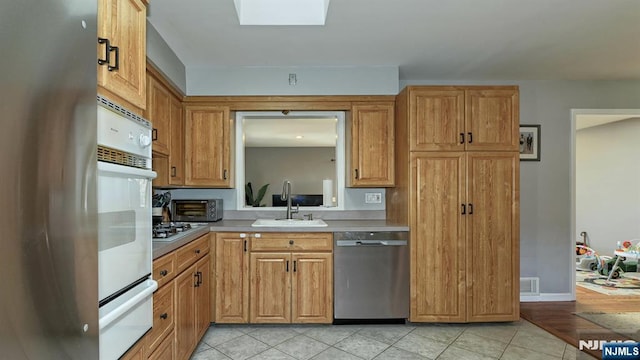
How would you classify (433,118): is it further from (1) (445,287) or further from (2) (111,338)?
(2) (111,338)

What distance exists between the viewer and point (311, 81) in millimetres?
3342

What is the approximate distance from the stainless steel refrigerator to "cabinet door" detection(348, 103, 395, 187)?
2566mm

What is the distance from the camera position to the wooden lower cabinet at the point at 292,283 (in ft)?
9.73

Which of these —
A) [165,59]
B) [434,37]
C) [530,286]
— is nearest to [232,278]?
[165,59]

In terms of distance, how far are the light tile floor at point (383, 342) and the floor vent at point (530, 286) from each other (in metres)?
0.71

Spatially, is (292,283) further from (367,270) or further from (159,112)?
(159,112)

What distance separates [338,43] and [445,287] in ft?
7.23

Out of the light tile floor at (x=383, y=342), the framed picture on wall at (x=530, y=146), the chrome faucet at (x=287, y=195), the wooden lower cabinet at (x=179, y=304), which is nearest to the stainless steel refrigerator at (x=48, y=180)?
the wooden lower cabinet at (x=179, y=304)


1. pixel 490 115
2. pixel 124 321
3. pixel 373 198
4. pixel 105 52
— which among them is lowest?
pixel 124 321

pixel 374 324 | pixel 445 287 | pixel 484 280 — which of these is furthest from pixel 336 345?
pixel 484 280

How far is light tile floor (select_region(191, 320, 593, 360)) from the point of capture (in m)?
2.52

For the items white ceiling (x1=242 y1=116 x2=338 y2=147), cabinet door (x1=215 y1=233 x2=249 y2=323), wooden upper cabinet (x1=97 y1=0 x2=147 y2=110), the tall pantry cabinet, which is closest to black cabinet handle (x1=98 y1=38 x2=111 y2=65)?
wooden upper cabinet (x1=97 y1=0 x2=147 y2=110)

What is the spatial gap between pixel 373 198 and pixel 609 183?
473 cm

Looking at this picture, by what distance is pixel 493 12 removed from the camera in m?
2.29
